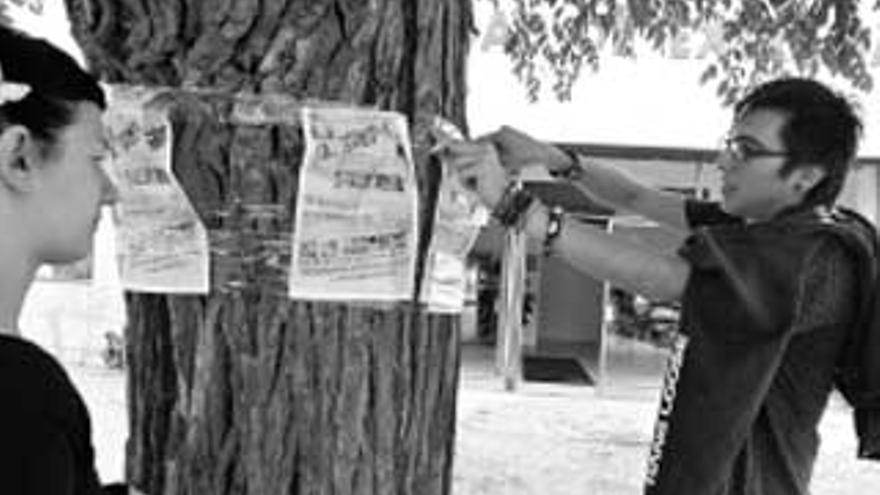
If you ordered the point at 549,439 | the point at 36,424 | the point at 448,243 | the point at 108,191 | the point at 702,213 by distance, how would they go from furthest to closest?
the point at 549,439, the point at 702,213, the point at 448,243, the point at 108,191, the point at 36,424

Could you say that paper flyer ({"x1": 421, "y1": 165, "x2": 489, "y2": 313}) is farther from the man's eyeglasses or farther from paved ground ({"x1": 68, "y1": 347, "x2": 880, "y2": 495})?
paved ground ({"x1": 68, "y1": 347, "x2": 880, "y2": 495})

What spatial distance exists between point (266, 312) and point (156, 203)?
8.7 inches

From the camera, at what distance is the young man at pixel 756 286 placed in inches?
92.6

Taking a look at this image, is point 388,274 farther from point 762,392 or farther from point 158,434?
point 762,392

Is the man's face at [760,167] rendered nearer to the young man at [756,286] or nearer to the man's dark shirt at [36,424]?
the young man at [756,286]

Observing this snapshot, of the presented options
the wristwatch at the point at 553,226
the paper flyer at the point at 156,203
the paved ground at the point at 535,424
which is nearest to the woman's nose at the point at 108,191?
the paper flyer at the point at 156,203

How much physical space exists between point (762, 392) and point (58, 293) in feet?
49.6

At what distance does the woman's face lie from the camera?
1.43 m

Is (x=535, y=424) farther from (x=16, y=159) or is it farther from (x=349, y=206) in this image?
(x=16, y=159)

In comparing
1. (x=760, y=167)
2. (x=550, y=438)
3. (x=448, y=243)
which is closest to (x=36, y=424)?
(x=448, y=243)

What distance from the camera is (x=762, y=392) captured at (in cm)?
240

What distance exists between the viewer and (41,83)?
1442 mm

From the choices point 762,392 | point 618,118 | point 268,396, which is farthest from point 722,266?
point 618,118

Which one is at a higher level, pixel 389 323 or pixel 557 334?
pixel 389 323
